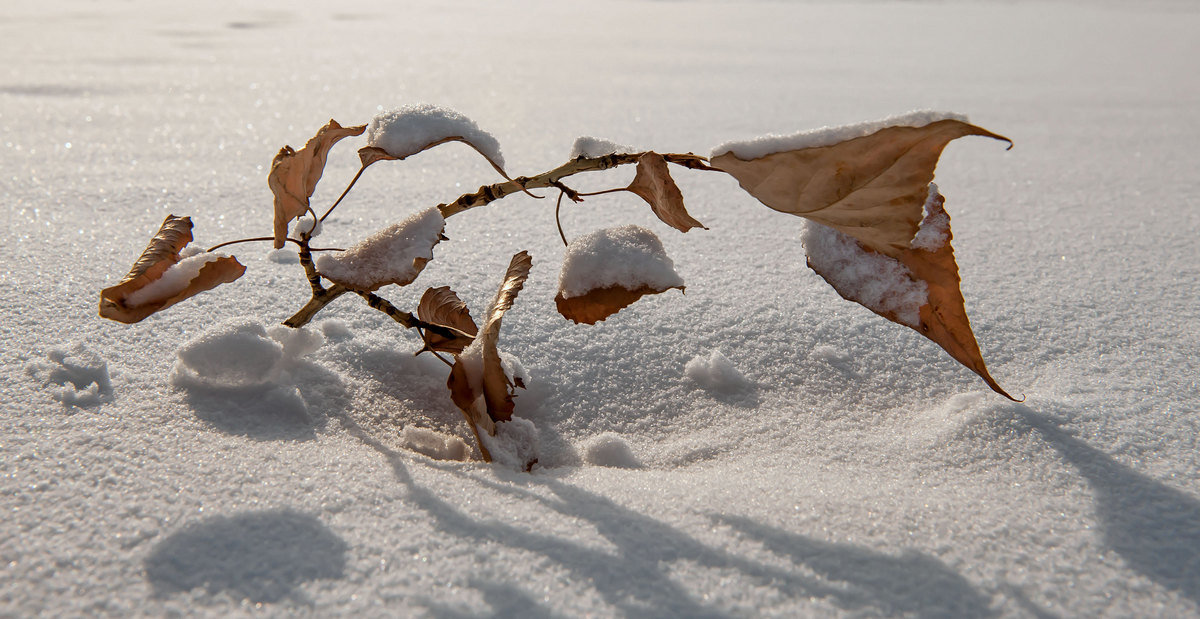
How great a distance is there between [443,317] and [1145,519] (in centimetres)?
51

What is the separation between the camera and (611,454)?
67 cm

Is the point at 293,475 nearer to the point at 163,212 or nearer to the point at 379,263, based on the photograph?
the point at 379,263

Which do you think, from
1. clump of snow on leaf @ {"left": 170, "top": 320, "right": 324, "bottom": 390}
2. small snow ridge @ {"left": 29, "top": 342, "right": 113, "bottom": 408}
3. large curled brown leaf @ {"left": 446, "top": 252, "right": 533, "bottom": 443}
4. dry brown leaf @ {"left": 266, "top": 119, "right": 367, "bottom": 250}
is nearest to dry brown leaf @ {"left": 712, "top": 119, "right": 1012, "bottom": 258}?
large curled brown leaf @ {"left": 446, "top": 252, "right": 533, "bottom": 443}

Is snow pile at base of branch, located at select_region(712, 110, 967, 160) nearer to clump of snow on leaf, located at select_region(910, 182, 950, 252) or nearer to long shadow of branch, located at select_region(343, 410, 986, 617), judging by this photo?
clump of snow on leaf, located at select_region(910, 182, 950, 252)

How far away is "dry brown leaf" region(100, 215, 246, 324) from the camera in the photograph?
574 millimetres

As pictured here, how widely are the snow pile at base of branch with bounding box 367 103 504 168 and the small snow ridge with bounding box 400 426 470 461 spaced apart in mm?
215

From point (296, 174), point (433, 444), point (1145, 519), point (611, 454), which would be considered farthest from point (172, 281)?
point (1145, 519)

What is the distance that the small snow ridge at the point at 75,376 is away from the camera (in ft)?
2.11

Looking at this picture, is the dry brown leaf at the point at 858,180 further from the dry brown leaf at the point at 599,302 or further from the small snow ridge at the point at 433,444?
the small snow ridge at the point at 433,444

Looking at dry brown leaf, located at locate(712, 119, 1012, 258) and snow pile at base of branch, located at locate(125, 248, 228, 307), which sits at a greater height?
dry brown leaf, located at locate(712, 119, 1012, 258)

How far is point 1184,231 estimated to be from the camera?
1.18 metres

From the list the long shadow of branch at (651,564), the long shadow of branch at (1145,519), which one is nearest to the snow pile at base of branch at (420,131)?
the long shadow of branch at (651,564)

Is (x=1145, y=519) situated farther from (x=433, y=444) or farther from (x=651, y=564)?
(x=433, y=444)

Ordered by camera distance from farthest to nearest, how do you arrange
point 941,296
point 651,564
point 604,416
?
point 604,416
point 941,296
point 651,564
